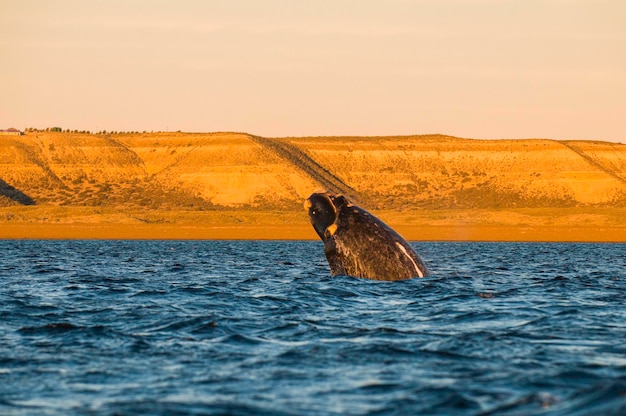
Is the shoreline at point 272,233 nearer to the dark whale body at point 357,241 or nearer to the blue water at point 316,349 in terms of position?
the blue water at point 316,349

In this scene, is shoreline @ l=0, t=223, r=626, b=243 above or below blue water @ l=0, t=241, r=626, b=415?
below

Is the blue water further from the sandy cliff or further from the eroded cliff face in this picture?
the eroded cliff face

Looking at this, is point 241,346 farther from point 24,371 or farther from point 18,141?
point 18,141

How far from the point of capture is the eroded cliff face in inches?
5059

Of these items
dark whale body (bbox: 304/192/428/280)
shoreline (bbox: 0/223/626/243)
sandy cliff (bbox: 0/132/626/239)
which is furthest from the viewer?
sandy cliff (bbox: 0/132/626/239)

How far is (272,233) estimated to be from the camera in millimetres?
85000

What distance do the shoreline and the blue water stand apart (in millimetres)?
60658

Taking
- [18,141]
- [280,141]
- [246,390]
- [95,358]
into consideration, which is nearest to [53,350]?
[95,358]

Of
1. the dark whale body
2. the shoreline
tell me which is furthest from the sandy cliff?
the dark whale body

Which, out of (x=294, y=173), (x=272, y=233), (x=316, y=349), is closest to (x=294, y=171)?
(x=294, y=173)

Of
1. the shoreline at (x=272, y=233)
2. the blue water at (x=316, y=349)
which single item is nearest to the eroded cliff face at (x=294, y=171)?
the shoreline at (x=272, y=233)

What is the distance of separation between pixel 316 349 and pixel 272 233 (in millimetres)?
71878

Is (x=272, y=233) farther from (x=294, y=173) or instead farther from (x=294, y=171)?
(x=294, y=171)

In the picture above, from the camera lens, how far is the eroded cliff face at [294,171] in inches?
5059
